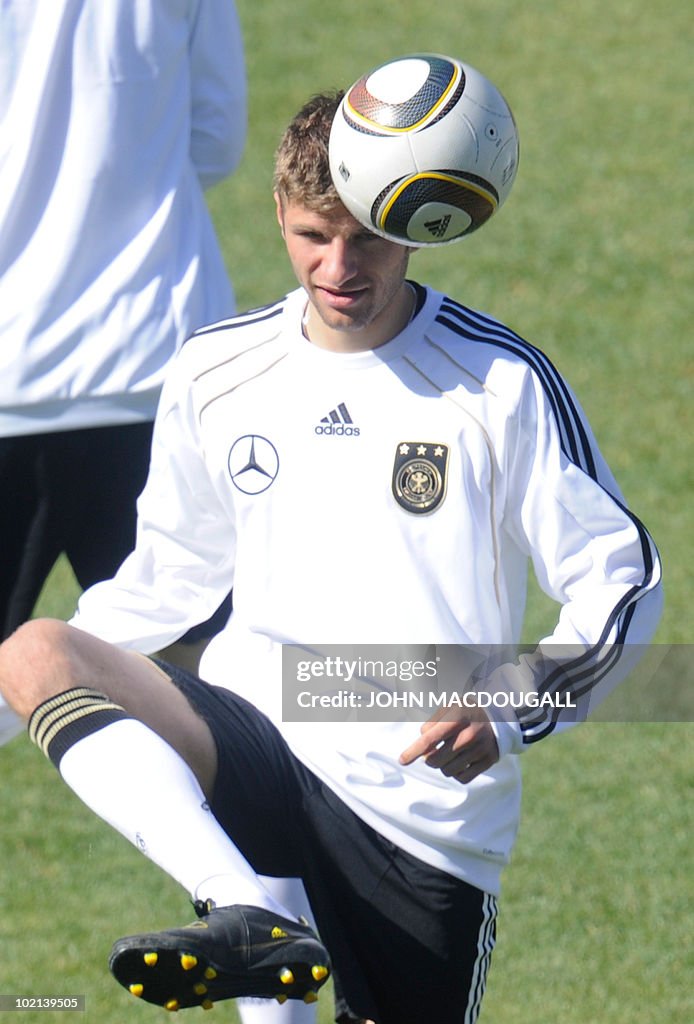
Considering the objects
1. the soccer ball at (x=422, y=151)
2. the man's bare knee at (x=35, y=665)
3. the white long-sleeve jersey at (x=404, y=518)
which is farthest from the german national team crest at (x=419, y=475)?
the man's bare knee at (x=35, y=665)

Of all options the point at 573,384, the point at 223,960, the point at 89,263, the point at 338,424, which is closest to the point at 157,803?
the point at 223,960

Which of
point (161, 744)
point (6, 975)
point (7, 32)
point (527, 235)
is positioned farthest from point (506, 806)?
point (527, 235)

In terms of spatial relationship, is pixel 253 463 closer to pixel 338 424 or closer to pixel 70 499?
pixel 338 424

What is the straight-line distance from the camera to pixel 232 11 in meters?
4.97

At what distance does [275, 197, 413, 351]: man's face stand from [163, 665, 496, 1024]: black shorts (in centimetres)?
82

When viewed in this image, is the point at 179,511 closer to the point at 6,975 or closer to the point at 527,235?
the point at 6,975

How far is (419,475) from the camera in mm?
3787

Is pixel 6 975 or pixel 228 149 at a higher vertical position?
pixel 228 149

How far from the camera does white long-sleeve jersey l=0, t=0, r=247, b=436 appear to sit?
182 inches

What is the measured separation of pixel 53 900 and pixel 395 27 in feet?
26.1

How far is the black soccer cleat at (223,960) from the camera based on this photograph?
3.14 meters

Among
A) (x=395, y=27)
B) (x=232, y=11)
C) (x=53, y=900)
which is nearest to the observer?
(x=232, y=11)

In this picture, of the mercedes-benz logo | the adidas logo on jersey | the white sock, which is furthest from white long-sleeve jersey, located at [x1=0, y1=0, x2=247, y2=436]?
the white sock

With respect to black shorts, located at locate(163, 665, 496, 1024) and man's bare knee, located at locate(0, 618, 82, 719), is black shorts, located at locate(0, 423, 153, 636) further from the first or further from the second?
man's bare knee, located at locate(0, 618, 82, 719)
